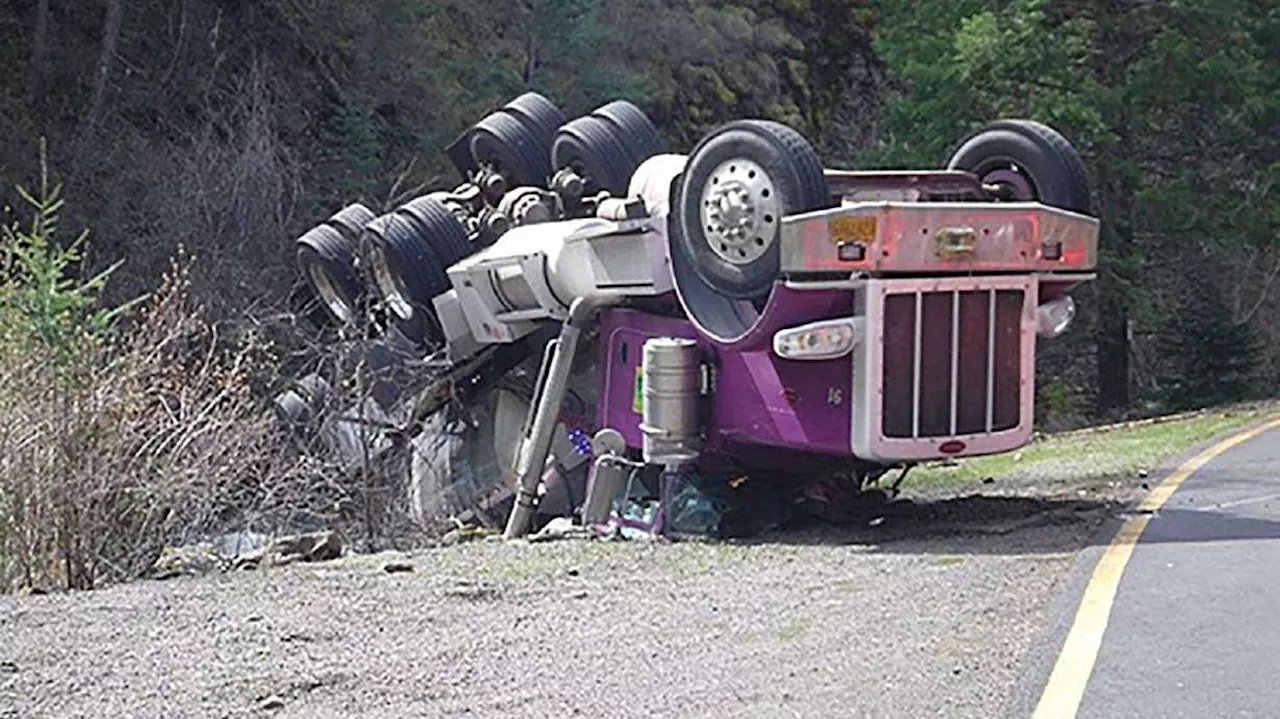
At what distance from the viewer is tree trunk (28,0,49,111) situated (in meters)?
22.8

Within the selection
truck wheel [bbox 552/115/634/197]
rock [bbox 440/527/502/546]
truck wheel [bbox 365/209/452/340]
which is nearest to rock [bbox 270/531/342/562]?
rock [bbox 440/527/502/546]

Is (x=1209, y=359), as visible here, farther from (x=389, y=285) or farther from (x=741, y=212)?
(x=741, y=212)

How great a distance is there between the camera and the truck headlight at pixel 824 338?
877 centimetres

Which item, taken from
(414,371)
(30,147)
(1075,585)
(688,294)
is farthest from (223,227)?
(1075,585)

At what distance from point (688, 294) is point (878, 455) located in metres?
1.46

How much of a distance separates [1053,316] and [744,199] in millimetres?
1947

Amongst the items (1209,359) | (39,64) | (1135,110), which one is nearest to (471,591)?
(1135,110)

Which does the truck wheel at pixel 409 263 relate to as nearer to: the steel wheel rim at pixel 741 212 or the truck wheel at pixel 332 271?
the truck wheel at pixel 332 271

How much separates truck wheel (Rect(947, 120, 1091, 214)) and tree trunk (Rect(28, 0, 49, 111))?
15.8 meters

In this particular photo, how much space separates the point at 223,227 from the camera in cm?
2019

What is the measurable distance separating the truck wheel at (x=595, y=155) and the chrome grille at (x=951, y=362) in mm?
3383

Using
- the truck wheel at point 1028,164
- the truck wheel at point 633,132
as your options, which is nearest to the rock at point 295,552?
the truck wheel at point 633,132

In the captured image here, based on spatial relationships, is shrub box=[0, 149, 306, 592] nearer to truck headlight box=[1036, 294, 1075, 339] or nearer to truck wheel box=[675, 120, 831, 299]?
truck wheel box=[675, 120, 831, 299]

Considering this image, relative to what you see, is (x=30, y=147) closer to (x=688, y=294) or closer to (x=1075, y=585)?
(x=688, y=294)
